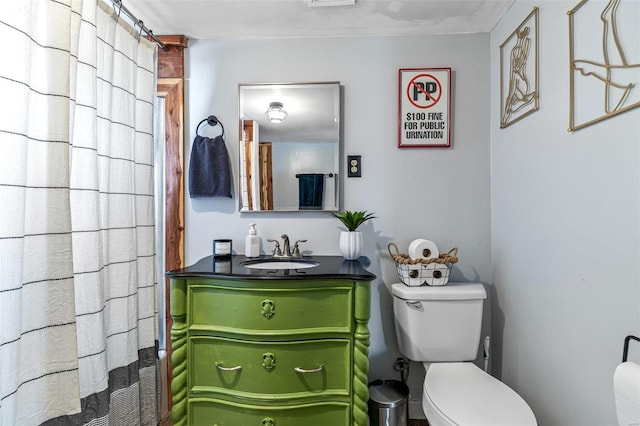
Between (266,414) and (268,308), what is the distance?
458mm

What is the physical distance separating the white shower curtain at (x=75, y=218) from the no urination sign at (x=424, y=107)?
140 cm

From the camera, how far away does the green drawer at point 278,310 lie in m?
1.31

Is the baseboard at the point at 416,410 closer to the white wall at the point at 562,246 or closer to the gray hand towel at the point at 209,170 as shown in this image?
the white wall at the point at 562,246

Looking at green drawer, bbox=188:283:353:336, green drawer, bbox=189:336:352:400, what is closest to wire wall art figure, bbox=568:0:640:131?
green drawer, bbox=188:283:353:336

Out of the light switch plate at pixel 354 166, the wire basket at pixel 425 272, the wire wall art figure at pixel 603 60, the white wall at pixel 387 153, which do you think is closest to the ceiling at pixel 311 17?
the white wall at pixel 387 153

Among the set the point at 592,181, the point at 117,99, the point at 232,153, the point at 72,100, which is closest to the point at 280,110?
the point at 232,153

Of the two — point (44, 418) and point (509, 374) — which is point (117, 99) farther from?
point (509, 374)

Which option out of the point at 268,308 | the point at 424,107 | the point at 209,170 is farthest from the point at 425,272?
the point at 209,170

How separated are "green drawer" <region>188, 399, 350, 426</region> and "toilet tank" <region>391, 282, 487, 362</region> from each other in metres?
0.51

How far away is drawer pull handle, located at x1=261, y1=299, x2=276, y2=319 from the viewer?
4.30 ft

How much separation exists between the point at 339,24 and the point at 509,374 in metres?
2.12

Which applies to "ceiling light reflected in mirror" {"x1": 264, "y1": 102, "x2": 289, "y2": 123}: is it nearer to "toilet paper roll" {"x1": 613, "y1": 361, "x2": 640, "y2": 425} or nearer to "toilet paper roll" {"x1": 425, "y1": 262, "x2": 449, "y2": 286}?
"toilet paper roll" {"x1": 425, "y1": 262, "x2": 449, "y2": 286}

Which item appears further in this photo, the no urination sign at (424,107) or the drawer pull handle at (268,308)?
the no urination sign at (424,107)

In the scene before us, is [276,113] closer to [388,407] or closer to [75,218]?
[75,218]
